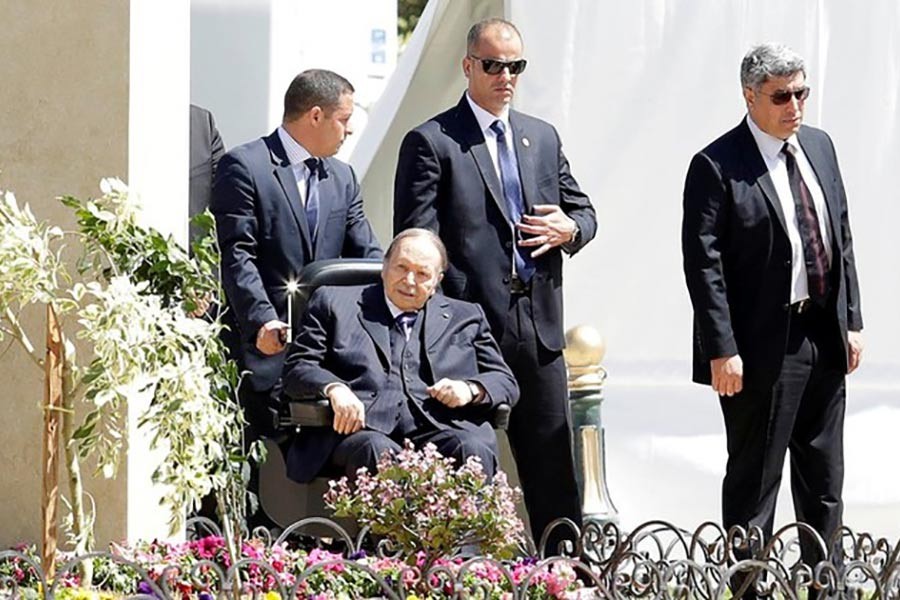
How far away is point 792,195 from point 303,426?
1711mm

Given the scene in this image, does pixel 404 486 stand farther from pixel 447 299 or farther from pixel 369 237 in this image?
pixel 369 237

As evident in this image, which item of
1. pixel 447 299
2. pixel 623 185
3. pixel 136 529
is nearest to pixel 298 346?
pixel 447 299

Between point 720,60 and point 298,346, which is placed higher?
point 720,60

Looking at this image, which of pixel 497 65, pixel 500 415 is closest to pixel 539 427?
pixel 500 415

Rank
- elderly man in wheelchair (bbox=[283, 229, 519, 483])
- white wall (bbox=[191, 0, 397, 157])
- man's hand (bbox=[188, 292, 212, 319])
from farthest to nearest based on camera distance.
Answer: white wall (bbox=[191, 0, 397, 157]), elderly man in wheelchair (bbox=[283, 229, 519, 483]), man's hand (bbox=[188, 292, 212, 319])

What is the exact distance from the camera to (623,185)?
30.1 feet

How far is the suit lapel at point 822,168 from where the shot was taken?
7.06m

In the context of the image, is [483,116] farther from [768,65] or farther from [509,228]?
[768,65]

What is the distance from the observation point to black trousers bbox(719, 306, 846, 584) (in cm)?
699

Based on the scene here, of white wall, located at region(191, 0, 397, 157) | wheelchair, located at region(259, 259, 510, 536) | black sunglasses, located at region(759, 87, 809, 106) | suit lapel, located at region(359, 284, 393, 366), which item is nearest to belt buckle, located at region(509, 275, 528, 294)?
wheelchair, located at region(259, 259, 510, 536)

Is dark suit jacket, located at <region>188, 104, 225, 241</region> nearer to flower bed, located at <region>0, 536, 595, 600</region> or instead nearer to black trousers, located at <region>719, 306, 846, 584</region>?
black trousers, located at <region>719, 306, 846, 584</region>

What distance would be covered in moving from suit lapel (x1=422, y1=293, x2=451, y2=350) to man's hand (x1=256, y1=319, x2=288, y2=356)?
557 millimetres

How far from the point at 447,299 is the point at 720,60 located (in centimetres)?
258

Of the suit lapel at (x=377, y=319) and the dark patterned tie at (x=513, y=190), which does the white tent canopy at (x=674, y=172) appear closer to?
the dark patterned tie at (x=513, y=190)
